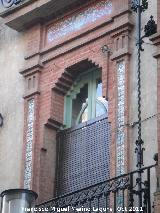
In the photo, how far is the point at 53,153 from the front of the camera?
12820mm

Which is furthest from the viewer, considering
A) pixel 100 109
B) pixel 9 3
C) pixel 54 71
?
pixel 9 3

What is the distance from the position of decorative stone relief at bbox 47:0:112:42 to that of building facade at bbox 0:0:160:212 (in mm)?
18

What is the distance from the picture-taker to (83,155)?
12.4 metres

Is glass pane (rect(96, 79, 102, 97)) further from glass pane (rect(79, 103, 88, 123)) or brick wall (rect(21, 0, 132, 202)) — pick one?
brick wall (rect(21, 0, 132, 202))

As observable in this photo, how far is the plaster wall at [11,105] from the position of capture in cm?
1303

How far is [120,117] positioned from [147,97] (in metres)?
0.49

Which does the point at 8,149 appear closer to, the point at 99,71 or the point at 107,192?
the point at 99,71

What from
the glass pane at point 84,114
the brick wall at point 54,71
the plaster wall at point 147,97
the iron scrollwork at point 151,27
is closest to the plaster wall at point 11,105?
the brick wall at point 54,71

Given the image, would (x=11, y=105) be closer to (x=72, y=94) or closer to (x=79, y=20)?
(x=72, y=94)

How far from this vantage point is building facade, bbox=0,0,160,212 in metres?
11.7

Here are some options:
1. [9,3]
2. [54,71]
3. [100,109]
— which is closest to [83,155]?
[100,109]

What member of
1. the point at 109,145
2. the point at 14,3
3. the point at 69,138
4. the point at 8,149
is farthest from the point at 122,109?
the point at 14,3

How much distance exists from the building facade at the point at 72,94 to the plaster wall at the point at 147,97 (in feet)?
0.05

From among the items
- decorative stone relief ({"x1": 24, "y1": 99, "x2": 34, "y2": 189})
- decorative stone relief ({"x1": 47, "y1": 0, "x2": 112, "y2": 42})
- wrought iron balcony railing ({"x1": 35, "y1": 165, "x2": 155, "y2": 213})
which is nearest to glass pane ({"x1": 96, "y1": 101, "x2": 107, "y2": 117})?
decorative stone relief ({"x1": 24, "y1": 99, "x2": 34, "y2": 189})
